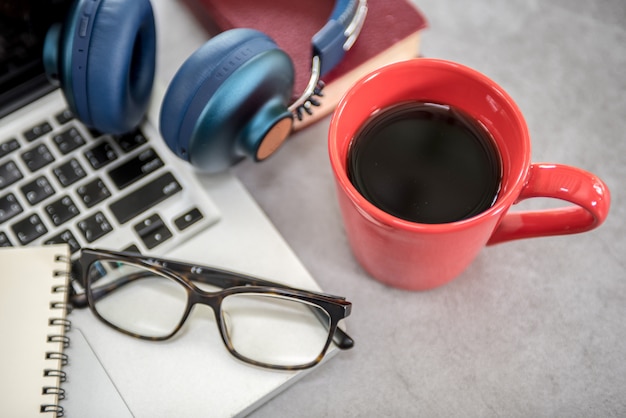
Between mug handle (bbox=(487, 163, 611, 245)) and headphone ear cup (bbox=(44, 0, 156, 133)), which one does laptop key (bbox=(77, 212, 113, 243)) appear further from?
mug handle (bbox=(487, 163, 611, 245))

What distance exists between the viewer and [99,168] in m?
0.49

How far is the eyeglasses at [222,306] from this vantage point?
44 cm

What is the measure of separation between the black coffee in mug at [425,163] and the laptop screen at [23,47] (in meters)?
0.24

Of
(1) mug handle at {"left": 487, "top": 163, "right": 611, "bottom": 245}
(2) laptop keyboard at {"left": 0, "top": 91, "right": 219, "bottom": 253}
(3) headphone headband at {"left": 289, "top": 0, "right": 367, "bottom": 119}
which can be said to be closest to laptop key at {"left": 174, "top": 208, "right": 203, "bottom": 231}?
(2) laptop keyboard at {"left": 0, "top": 91, "right": 219, "bottom": 253}

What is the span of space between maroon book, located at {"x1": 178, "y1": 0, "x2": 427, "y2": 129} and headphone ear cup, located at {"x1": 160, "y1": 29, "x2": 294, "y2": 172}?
6 centimetres

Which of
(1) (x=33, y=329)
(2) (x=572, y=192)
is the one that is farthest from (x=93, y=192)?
(2) (x=572, y=192)

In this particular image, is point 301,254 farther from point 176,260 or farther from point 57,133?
point 57,133

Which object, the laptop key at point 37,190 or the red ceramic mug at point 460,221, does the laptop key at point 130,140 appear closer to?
the laptop key at point 37,190

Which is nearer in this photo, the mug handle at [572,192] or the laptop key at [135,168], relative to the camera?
the mug handle at [572,192]

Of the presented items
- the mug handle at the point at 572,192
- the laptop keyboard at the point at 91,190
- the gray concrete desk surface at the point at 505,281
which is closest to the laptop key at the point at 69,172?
the laptop keyboard at the point at 91,190

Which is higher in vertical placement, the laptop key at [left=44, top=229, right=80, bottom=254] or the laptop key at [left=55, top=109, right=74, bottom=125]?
the laptop key at [left=55, top=109, right=74, bottom=125]

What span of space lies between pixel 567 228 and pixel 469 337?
4.2 inches

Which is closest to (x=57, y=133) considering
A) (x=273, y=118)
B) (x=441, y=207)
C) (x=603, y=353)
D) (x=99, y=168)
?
(x=99, y=168)

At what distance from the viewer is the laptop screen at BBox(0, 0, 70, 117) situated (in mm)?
487
